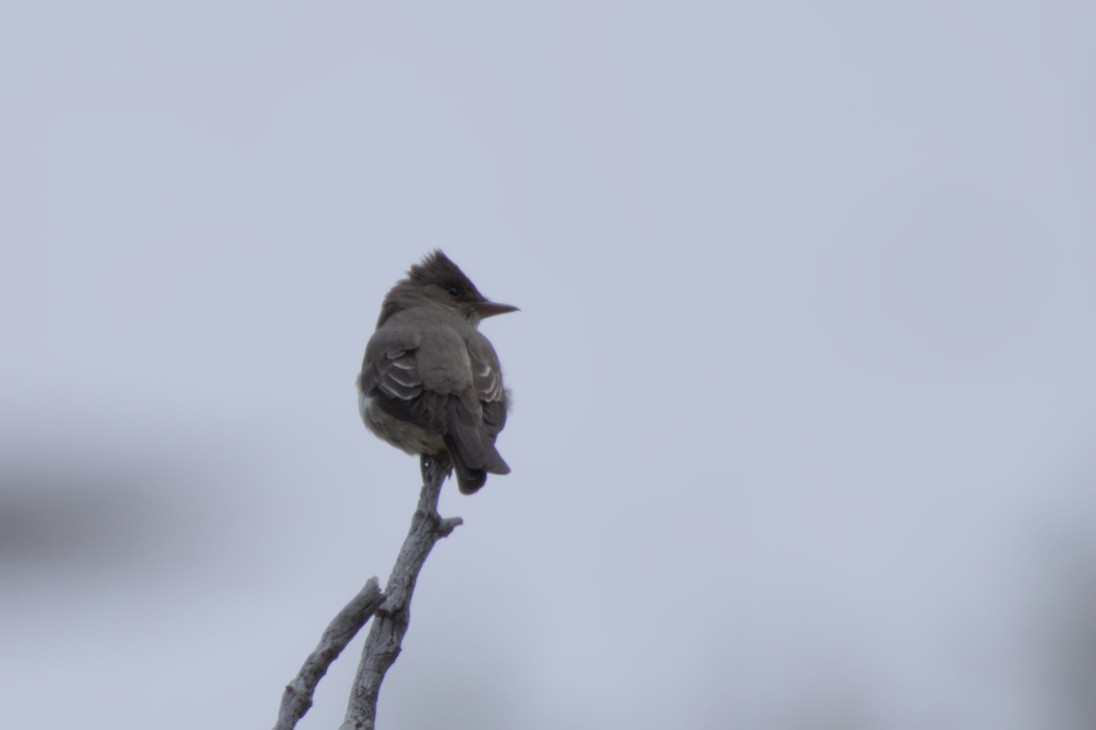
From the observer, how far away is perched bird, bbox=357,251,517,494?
18.5 ft

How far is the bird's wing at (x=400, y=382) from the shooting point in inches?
235

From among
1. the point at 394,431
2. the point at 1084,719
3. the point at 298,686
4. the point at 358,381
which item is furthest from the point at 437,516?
the point at 1084,719

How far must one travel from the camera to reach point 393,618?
2490mm

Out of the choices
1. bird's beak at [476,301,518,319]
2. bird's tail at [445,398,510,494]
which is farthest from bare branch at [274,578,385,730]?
bird's beak at [476,301,518,319]

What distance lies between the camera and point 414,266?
8.70 meters

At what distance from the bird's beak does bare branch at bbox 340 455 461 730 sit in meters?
4.80

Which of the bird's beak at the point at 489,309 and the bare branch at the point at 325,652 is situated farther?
the bird's beak at the point at 489,309

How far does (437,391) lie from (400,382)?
29cm

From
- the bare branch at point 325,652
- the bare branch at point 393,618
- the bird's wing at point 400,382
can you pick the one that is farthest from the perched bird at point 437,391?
the bare branch at point 325,652

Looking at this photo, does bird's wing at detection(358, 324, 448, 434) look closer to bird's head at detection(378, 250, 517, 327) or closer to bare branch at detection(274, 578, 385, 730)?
bird's head at detection(378, 250, 517, 327)

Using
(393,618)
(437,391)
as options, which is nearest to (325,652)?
(393,618)

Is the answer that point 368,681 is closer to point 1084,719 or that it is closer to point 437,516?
point 437,516

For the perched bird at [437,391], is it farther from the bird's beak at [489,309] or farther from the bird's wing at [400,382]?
the bird's beak at [489,309]

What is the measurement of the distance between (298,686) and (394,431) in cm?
435
